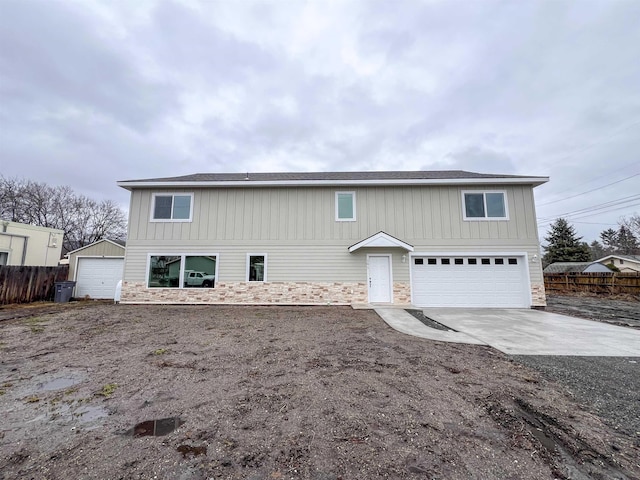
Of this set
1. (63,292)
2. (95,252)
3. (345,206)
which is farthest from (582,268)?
(63,292)

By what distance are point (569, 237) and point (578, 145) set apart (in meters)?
12.1

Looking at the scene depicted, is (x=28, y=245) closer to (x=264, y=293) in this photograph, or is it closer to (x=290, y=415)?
(x=264, y=293)

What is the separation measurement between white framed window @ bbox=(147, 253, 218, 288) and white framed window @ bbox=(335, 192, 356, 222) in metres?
5.10

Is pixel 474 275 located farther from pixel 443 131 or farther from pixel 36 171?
pixel 36 171

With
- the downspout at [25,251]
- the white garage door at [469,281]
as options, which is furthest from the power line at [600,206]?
the downspout at [25,251]

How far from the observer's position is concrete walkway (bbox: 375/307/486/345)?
216 inches

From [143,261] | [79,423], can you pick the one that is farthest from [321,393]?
[143,261]

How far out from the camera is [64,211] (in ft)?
80.7

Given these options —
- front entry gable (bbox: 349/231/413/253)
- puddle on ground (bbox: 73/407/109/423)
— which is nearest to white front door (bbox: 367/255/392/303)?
front entry gable (bbox: 349/231/413/253)

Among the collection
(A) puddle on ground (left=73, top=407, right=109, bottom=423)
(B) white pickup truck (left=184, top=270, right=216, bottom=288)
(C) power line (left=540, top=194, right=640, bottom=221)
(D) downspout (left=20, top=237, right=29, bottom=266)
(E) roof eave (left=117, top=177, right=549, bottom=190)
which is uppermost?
(C) power line (left=540, top=194, right=640, bottom=221)

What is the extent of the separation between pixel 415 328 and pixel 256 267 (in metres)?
6.30

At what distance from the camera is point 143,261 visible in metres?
10.5

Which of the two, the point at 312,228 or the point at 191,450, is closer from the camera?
the point at 191,450

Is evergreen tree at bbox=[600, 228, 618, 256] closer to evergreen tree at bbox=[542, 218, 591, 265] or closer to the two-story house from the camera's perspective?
evergreen tree at bbox=[542, 218, 591, 265]
